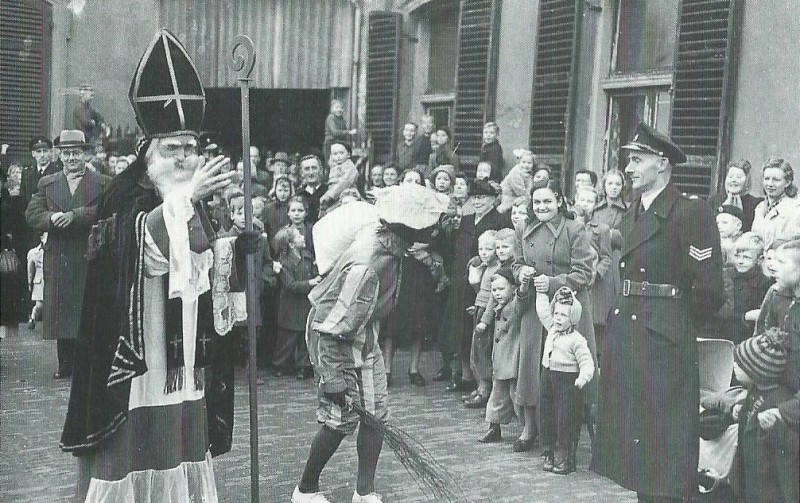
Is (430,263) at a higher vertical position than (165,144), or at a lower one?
lower

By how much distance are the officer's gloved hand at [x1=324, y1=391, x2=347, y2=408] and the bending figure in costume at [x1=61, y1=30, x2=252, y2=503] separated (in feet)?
2.37

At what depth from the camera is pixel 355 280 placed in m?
5.24

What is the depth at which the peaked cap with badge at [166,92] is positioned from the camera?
4.64 metres

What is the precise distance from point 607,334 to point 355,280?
4.63 feet

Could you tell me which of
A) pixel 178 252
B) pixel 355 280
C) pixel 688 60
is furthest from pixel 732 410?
pixel 688 60

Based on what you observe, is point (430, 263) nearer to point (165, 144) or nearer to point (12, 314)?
point (12, 314)

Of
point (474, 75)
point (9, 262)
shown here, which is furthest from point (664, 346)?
point (474, 75)

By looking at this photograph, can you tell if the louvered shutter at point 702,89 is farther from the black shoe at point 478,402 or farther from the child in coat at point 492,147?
the child in coat at point 492,147

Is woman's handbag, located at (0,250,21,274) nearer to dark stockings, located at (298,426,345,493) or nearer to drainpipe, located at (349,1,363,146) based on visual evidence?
dark stockings, located at (298,426,345,493)

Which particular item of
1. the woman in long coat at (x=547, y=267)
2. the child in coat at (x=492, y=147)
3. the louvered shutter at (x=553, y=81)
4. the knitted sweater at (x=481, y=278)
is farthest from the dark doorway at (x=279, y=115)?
the woman in long coat at (x=547, y=267)

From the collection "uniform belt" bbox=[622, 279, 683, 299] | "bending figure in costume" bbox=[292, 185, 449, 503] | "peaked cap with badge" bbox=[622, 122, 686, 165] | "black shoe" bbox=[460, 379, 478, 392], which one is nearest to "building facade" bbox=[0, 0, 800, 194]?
"peaked cap with badge" bbox=[622, 122, 686, 165]

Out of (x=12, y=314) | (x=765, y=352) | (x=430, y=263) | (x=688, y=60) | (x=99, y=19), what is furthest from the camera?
(x=99, y=19)

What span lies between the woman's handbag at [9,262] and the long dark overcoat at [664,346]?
19.3 feet

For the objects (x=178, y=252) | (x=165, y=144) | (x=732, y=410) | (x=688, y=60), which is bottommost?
(x=732, y=410)
